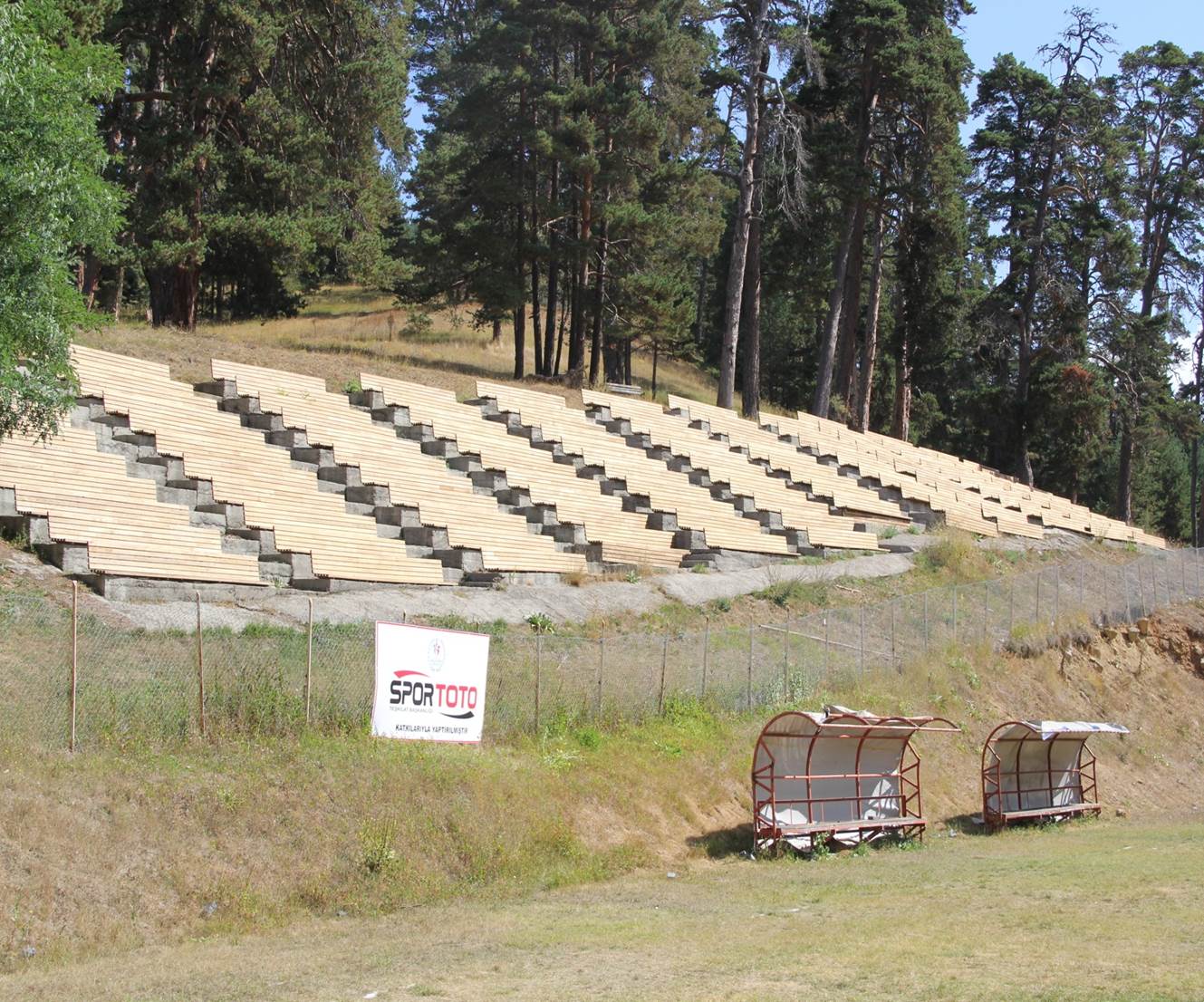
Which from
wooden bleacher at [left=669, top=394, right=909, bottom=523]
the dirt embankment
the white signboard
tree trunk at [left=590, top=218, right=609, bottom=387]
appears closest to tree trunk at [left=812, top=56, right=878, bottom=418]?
wooden bleacher at [left=669, top=394, right=909, bottom=523]

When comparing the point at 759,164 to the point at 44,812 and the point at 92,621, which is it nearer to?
the point at 92,621

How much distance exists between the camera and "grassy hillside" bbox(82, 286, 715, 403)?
3225 centimetres

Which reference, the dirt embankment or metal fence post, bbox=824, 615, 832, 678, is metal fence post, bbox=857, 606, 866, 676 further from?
the dirt embankment

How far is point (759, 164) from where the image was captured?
46.4m

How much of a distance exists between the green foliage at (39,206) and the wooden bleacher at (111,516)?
1.35 meters

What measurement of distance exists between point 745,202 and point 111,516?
96.6 feet

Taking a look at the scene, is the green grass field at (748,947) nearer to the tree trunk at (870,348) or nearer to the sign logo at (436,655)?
the sign logo at (436,655)

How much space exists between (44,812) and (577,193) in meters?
34.8

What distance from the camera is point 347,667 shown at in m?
16.2

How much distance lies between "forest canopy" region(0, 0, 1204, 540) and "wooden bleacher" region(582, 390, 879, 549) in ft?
20.7

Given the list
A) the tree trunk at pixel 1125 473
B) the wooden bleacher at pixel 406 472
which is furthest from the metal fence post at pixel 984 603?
the tree trunk at pixel 1125 473

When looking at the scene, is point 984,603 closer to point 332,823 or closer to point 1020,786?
point 1020,786

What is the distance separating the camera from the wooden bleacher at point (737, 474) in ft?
109

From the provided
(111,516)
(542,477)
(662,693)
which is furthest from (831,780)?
(542,477)
